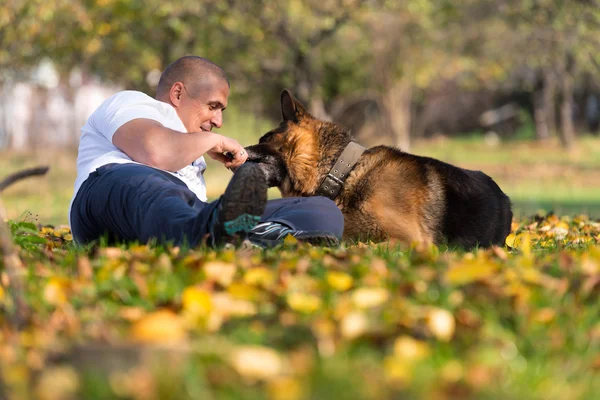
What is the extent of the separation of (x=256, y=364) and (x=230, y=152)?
295cm

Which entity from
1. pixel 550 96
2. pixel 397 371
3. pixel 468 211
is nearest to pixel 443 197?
pixel 468 211

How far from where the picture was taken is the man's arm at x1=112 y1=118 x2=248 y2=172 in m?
4.53

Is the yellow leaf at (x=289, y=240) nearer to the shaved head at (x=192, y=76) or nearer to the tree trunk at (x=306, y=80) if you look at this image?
the shaved head at (x=192, y=76)

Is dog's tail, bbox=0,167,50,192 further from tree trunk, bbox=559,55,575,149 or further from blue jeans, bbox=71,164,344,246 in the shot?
tree trunk, bbox=559,55,575,149

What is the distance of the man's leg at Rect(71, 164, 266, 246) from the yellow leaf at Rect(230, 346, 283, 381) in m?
1.49

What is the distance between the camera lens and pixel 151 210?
4.20 meters

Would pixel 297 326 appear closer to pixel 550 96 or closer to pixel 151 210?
pixel 151 210

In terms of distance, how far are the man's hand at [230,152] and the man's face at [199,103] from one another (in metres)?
0.27

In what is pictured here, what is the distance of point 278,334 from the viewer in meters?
2.49

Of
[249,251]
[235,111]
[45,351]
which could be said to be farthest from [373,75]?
[45,351]

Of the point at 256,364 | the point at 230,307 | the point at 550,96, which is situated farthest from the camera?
the point at 550,96

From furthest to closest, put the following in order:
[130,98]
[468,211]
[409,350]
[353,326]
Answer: [468,211] < [130,98] < [353,326] < [409,350]

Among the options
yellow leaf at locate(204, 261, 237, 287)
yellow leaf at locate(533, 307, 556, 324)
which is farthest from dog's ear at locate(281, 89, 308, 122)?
yellow leaf at locate(533, 307, 556, 324)

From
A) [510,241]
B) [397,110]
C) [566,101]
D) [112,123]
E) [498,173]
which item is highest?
[112,123]
